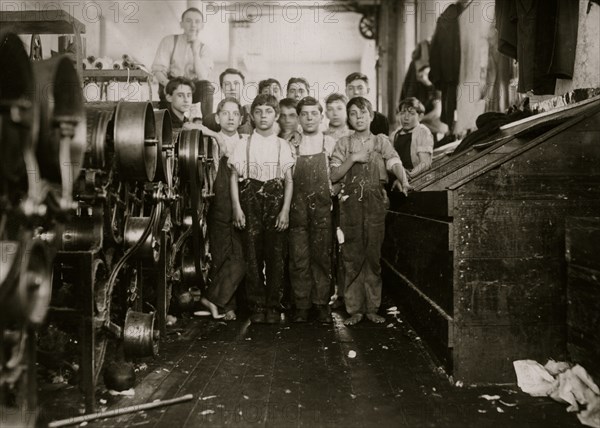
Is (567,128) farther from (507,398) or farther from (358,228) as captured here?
(358,228)

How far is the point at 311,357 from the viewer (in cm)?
299

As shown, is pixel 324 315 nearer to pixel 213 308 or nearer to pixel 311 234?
pixel 311 234

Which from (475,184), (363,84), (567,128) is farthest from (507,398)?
(363,84)

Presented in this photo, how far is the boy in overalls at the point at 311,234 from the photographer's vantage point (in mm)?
3883

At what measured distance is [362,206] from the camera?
150 inches

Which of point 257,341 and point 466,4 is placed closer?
point 257,341

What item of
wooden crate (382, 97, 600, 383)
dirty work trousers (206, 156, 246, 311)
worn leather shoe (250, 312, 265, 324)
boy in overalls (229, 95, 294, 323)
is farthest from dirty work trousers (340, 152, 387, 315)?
wooden crate (382, 97, 600, 383)

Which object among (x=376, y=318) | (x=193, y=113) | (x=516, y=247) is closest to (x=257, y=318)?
(x=376, y=318)

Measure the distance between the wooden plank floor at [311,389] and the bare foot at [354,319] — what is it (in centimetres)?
29

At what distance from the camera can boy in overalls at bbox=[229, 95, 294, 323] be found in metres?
3.86

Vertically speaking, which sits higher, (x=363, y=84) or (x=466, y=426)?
(x=363, y=84)

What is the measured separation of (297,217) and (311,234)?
0.54 feet

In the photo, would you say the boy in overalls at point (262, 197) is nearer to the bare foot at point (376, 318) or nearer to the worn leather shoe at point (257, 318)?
the worn leather shoe at point (257, 318)

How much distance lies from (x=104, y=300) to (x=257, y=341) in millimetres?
1214
